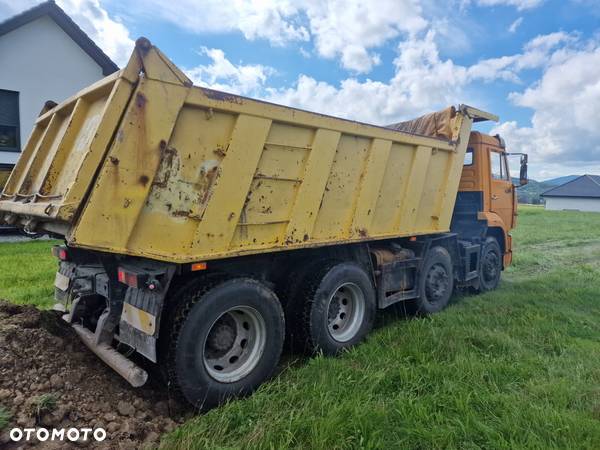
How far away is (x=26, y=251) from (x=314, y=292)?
853 cm

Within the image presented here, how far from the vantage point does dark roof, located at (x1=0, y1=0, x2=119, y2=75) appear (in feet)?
40.7

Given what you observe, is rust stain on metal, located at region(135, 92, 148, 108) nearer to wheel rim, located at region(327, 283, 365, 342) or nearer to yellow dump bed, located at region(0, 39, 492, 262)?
yellow dump bed, located at region(0, 39, 492, 262)

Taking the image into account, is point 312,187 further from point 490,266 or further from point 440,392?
point 490,266

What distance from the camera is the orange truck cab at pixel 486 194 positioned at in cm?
700

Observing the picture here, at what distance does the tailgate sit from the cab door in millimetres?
6212

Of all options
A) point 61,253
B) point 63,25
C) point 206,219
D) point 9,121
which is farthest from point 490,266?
point 63,25

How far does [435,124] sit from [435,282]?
7.95 ft

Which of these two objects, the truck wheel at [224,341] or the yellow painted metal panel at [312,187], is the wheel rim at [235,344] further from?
the yellow painted metal panel at [312,187]

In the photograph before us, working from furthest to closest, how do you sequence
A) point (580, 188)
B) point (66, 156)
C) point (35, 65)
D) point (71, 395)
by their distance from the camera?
1. point (580, 188)
2. point (35, 65)
3. point (66, 156)
4. point (71, 395)

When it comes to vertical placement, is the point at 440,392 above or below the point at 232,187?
below

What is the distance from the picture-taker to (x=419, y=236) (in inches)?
233

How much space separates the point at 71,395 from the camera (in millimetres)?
3193

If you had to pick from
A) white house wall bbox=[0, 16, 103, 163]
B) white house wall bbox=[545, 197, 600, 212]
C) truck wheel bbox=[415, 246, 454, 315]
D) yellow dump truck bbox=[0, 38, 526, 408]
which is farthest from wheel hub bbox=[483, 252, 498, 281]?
white house wall bbox=[545, 197, 600, 212]

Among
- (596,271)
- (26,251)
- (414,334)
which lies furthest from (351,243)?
(26,251)
